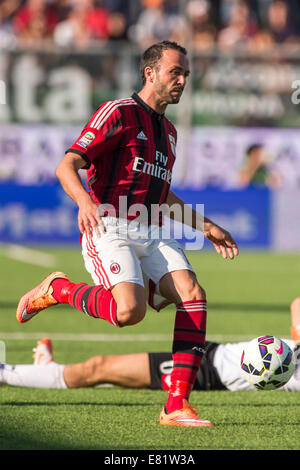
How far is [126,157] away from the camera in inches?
193

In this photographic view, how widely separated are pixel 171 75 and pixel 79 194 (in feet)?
3.06

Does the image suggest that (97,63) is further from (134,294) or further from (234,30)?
(134,294)

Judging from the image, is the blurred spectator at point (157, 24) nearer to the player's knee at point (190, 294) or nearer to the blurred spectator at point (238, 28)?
the blurred spectator at point (238, 28)

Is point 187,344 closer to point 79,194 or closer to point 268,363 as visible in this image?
point 268,363

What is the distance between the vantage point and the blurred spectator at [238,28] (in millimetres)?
18297

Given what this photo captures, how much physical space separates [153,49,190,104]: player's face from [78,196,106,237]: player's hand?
34.6 inches

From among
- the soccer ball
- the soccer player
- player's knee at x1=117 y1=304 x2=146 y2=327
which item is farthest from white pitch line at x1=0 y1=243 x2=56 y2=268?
player's knee at x1=117 y1=304 x2=146 y2=327

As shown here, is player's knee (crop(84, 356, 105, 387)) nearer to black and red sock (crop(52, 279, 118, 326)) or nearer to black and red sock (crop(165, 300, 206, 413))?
black and red sock (crop(52, 279, 118, 326))

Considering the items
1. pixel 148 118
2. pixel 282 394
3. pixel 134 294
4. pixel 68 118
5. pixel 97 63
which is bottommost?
pixel 282 394

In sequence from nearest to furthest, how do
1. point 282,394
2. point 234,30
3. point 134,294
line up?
1. point 134,294
2. point 282,394
3. point 234,30

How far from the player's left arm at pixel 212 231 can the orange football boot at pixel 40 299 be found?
29.8 inches

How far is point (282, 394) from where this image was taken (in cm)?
554

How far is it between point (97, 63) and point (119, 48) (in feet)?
1.56
